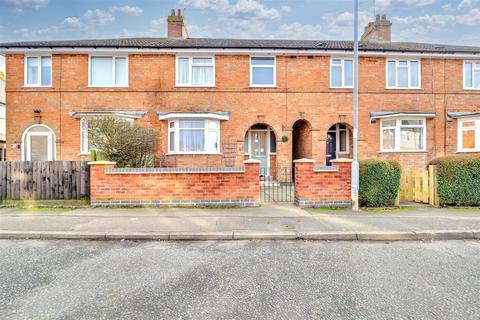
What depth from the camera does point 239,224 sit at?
19.6 feet

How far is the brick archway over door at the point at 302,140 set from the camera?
14.0m

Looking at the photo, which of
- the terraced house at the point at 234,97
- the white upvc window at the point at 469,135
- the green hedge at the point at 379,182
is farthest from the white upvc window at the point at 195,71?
the white upvc window at the point at 469,135

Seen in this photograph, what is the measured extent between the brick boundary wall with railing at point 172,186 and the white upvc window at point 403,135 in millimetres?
9445

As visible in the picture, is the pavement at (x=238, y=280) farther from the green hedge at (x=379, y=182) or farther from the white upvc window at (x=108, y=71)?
the white upvc window at (x=108, y=71)

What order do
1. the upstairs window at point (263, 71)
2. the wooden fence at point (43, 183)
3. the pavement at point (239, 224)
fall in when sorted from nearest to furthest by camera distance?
the pavement at point (239, 224), the wooden fence at point (43, 183), the upstairs window at point (263, 71)

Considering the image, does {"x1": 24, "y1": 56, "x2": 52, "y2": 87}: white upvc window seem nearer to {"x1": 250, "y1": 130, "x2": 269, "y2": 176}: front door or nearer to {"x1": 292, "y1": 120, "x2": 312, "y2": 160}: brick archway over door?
{"x1": 250, "y1": 130, "x2": 269, "y2": 176}: front door

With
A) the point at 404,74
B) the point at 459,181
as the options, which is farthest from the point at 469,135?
the point at 459,181

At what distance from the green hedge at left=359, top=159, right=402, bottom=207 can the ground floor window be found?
13.9 m

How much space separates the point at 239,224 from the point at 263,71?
Result: 10079 millimetres

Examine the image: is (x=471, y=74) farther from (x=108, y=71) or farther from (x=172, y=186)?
(x=108, y=71)

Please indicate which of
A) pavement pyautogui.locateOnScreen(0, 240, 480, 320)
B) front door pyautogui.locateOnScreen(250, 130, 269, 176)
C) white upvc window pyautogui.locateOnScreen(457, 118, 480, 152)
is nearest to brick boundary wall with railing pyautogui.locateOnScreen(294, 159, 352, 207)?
pavement pyautogui.locateOnScreen(0, 240, 480, 320)

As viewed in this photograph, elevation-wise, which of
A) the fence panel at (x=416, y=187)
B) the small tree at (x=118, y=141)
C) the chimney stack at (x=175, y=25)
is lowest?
the fence panel at (x=416, y=187)

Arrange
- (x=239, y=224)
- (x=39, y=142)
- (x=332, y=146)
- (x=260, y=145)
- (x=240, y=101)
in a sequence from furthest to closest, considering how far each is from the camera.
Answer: (x=332, y=146)
(x=260, y=145)
(x=240, y=101)
(x=39, y=142)
(x=239, y=224)

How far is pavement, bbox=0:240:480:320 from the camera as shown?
2.82 metres
